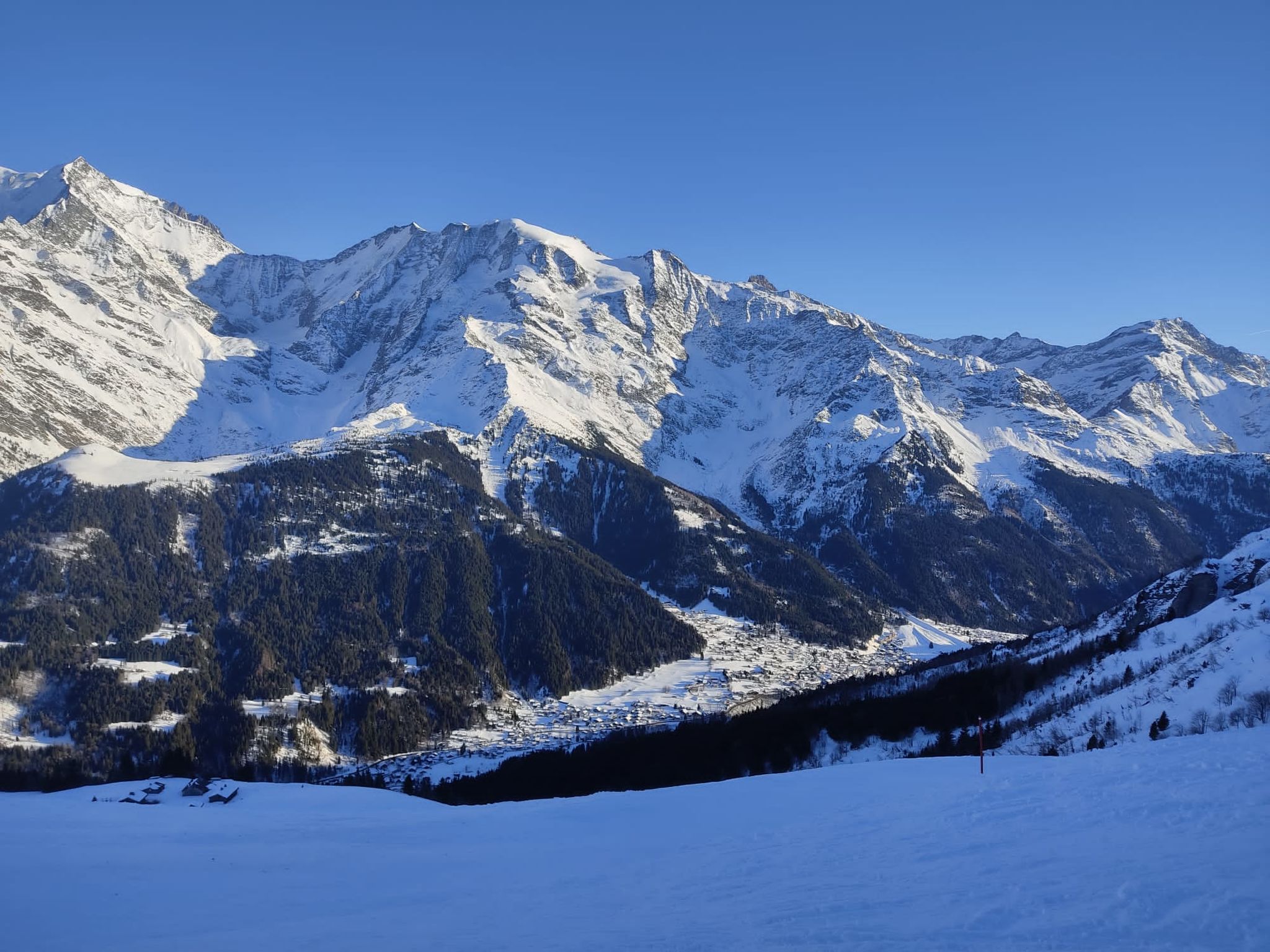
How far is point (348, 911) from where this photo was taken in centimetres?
2369

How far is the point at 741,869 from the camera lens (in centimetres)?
2478

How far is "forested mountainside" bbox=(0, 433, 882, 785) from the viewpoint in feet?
403

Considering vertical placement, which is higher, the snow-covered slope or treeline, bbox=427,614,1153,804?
the snow-covered slope

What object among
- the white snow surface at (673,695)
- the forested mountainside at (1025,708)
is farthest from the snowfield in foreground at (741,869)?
the white snow surface at (673,695)

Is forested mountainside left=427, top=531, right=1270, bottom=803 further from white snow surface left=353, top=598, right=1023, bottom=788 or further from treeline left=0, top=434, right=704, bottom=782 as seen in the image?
treeline left=0, top=434, right=704, bottom=782

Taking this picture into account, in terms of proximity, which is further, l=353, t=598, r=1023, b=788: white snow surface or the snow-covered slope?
l=353, t=598, r=1023, b=788: white snow surface

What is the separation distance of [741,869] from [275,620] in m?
146

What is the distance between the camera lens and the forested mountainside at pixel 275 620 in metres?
123

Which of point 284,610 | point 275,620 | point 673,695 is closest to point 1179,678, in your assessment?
point 673,695

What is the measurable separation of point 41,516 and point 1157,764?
19185 centimetres

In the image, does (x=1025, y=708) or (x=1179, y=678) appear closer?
(x=1179, y=678)

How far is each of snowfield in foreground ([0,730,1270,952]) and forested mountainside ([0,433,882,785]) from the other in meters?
72.5

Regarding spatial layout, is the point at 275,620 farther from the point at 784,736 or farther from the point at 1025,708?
the point at 1025,708

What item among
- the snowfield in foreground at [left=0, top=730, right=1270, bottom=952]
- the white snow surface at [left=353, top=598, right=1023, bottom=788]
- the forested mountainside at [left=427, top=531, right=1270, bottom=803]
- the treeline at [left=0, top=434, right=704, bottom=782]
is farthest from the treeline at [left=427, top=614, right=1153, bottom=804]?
the treeline at [left=0, top=434, right=704, bottom=782]
